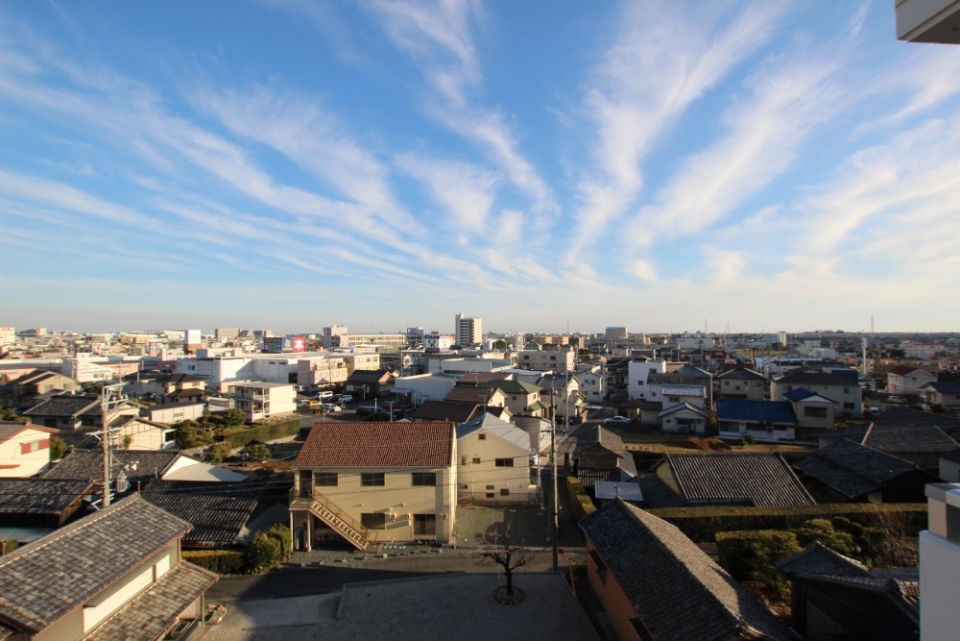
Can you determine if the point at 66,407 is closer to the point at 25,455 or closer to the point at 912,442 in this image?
the point at 25,455

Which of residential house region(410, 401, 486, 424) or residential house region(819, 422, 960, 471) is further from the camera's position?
residential house region(410, 401, 486, 424)

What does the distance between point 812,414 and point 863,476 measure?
656 inches

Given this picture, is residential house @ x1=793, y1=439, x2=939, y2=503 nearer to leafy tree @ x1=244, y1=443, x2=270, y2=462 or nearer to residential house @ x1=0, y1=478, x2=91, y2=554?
leafy tree @ x1=244, y1=443, x2=270, y2=462

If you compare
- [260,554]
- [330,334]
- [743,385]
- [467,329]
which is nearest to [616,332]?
[467,329]

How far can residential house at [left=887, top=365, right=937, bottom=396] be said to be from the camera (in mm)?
49469

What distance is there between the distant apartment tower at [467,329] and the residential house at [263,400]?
92797mm

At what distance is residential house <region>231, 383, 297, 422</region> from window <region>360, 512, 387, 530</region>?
2698cm

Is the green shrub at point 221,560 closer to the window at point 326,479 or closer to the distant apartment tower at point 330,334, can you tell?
the window at point 326,479

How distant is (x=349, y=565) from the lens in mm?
15500

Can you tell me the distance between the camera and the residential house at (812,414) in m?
33.1

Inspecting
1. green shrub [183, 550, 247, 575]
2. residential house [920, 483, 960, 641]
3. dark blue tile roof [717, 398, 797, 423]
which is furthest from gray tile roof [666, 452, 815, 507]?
dark blue tile roof [717, 398, 797, 423]

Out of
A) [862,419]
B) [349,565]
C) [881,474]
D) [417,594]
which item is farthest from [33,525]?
[862,419]

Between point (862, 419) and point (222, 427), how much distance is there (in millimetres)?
49874

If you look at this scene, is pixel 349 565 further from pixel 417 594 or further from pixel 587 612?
pixel 587 612
